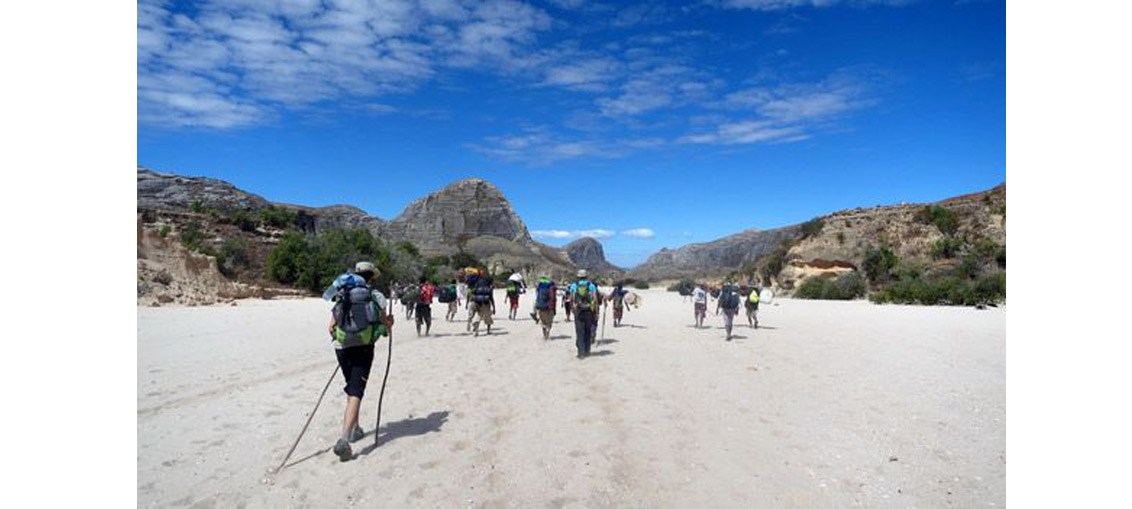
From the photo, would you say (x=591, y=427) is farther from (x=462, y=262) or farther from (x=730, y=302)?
(x=462, y=262)

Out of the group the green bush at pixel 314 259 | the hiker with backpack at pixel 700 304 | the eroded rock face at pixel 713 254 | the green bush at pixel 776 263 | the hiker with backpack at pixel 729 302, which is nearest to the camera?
the hiker with backpack at pixel 729 302

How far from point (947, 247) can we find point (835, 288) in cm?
749

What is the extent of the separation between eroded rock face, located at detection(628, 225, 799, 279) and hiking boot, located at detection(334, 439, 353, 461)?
7808cm

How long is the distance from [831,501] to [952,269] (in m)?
30.3

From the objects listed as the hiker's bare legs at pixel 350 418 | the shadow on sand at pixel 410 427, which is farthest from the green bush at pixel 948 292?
the hiker's bare legs at pixel 350 418

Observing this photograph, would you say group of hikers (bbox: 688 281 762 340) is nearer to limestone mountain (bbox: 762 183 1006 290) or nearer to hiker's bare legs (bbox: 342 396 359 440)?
hiker's bare legs (bbox: 342 396 359 440)

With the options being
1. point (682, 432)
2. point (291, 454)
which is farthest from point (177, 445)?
point (682, 432)

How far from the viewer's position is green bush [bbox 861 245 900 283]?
32781mm

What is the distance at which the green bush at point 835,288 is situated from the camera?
30594 mm

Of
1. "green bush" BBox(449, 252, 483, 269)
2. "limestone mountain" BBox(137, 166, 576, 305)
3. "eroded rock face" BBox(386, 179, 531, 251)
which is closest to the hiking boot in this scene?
"limestone mountain" BBox(137, 166, 576, 305)

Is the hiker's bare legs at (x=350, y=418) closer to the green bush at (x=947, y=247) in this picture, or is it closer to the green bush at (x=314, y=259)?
the green bush at (x=314, y=259)

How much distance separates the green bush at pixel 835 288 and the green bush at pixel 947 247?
541 cm

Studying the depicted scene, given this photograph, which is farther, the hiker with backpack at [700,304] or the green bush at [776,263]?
the green bush at [776,263]

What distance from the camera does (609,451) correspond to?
5383 mm
